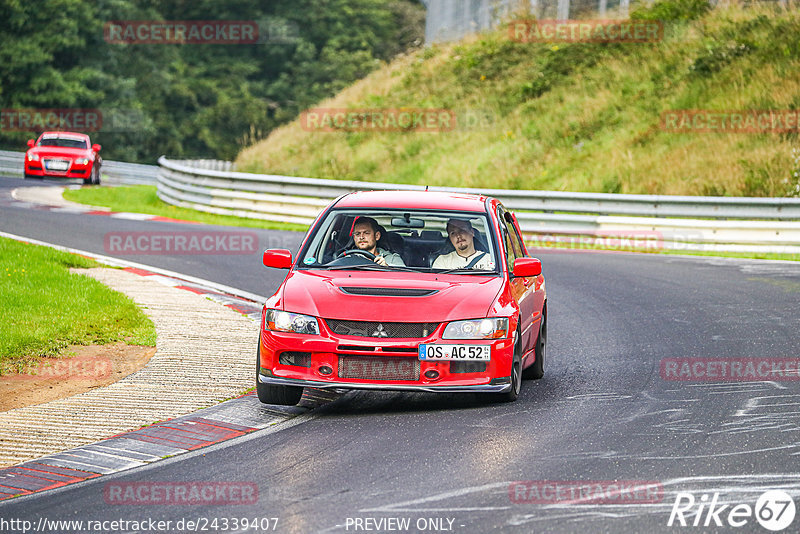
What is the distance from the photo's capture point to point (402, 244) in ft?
31.3

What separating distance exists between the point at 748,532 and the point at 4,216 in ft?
65.3

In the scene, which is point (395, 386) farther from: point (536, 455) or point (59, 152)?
point (59, 152)

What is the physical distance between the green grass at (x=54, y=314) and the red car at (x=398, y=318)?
2.64 meters

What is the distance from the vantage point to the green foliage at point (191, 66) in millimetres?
55406

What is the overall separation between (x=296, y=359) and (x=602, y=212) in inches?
609

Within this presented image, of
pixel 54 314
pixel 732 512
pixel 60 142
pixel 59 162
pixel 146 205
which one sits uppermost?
pixel 60 142

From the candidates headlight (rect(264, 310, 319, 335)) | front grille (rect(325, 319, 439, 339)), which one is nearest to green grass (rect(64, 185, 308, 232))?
headlight (rect(264, 310, 319, 335))

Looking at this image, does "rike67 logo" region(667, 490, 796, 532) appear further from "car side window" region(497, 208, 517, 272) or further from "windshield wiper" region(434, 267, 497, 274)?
"car side window" region(497, 208, 517, 272)

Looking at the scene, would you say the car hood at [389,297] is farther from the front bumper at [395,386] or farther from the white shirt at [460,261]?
the front bumper at [395,386]

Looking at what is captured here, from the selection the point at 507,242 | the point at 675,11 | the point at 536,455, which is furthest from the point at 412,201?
the point at 675,11

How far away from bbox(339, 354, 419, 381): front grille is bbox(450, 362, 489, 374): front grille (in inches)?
10.8

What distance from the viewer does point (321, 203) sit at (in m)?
24.8

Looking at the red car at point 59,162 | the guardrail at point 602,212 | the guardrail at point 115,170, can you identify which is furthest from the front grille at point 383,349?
the guardrail at point 115,170

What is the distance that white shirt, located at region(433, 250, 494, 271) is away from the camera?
359 inches
